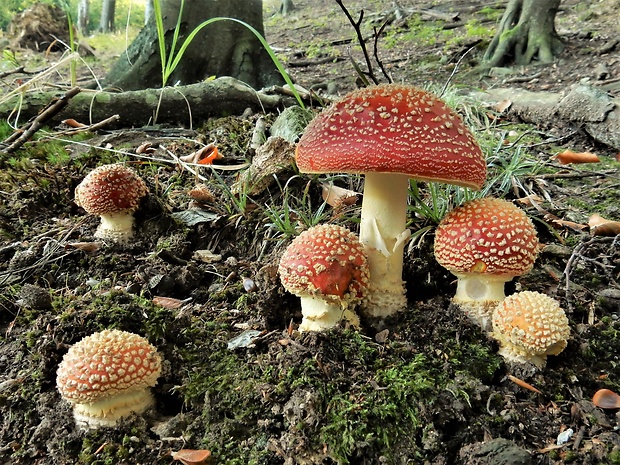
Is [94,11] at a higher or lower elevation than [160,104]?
lower

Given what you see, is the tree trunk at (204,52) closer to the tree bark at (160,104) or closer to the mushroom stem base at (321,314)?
the tree bark at (160,104)

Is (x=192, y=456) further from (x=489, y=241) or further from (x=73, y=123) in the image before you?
(x=73, y=123)

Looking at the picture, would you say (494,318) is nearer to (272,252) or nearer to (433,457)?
(433,457)

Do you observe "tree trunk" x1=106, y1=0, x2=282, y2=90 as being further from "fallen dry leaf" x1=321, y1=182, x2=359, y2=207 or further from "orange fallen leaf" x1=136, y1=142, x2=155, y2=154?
"fallen dry leaf" x1=321, y1=182, x2=359, y2=207

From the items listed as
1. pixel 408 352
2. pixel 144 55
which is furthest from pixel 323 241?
pixel 144 55


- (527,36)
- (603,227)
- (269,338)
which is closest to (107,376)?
(269,338)

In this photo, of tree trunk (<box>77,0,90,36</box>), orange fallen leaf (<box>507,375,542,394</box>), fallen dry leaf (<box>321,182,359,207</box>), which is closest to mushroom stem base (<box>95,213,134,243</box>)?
fallen dry leaf (<box>321,182,359,207</box>)
